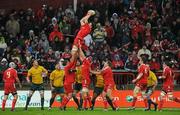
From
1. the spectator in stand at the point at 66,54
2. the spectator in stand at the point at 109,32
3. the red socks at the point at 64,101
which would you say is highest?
the spectator in stand at the point at 109,32

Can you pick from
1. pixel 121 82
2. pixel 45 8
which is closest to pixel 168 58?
pixel 121 82

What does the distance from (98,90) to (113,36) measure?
342 inches

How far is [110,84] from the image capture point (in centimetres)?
3128

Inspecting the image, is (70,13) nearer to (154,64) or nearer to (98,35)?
(98,35)

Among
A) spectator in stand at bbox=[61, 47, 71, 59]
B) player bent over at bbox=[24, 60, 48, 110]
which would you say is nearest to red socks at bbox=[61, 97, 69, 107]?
player bent over at bbox=[24, 60, 48, 110]

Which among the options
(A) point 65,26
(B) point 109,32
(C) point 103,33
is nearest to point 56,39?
(A) point 65,26

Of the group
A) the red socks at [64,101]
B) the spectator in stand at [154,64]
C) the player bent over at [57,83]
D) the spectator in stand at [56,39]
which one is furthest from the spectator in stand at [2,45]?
the spectator in stand at [154,64]

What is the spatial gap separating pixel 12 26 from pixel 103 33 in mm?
5442

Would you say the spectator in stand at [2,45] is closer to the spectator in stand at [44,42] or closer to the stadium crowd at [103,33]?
the stadium crowd at [103,33]

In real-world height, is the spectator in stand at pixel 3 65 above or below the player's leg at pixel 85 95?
above

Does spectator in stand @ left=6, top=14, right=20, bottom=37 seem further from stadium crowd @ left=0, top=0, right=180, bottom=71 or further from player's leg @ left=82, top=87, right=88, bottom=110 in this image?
player's leg @ left=82, top=87, right=88, bottom=110

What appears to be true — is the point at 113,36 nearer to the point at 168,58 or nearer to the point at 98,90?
the point at 168,58

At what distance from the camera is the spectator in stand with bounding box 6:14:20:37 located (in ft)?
129

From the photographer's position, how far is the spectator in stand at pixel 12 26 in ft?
129
